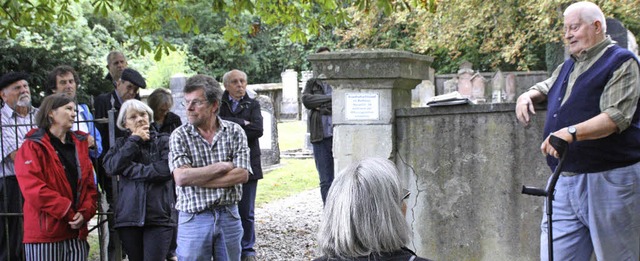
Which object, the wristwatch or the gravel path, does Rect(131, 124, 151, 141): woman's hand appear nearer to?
the gravel path

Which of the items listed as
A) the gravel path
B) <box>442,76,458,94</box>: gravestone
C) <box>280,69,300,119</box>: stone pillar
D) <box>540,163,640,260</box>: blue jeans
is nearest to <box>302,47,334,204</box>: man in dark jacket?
the gravel path

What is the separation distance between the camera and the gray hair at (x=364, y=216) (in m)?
2.81

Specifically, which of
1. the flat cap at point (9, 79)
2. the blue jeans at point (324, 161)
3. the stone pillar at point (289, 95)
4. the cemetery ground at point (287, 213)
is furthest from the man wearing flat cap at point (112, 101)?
the stone pillar at point (289, 95)

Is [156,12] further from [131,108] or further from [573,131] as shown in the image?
[573,131]

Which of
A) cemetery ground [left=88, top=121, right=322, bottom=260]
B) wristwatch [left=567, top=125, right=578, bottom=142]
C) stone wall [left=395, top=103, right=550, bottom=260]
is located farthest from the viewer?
cemetery ground [left=88, top=121, right=322, bottom=260]

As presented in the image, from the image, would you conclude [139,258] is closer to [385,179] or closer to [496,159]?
[496,159]

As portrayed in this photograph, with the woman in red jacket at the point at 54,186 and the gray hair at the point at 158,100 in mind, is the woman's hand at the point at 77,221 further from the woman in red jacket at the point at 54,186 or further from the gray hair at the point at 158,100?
the gray hair at the point at 158,100

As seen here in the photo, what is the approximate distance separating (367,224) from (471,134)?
368 cm

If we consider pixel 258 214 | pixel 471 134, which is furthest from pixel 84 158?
pixel 258 214

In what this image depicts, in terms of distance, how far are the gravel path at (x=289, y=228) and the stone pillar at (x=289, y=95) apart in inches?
774

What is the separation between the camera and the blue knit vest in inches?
172

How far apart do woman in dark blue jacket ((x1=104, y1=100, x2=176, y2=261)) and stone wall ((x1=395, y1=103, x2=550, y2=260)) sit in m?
1.98

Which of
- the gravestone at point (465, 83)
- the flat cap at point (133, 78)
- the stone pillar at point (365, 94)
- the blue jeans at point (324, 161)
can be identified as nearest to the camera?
the stone pillar at point (365, 94)

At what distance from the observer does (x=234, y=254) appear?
5.38 m
